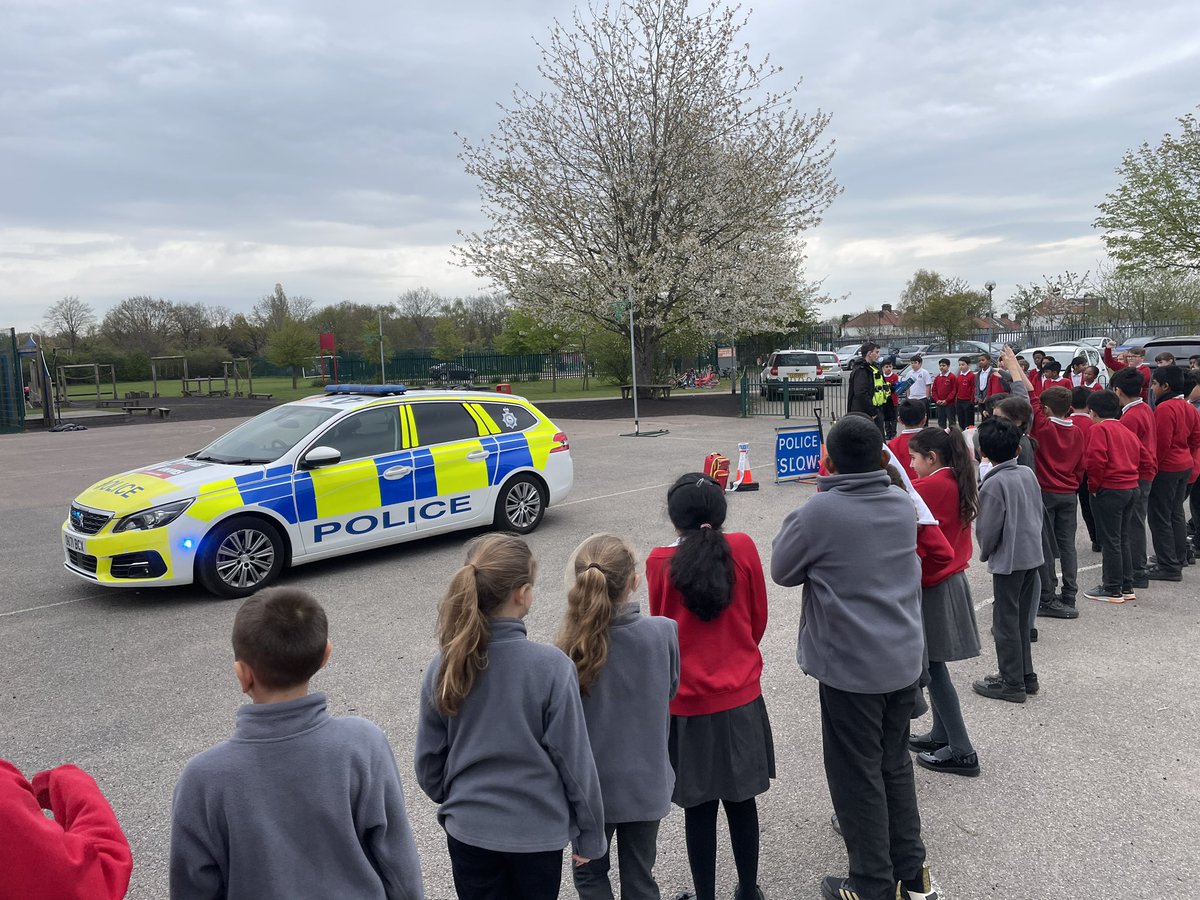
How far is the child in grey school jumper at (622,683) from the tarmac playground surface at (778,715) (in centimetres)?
85

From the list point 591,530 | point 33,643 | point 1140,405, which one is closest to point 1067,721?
point 1140,405

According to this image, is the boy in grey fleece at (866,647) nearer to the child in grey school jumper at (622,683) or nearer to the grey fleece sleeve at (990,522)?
the child in grey school jumper at (622,683)

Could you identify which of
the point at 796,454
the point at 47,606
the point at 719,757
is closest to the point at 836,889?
Answer: the point at 719,757

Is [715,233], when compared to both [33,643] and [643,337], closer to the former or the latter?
[643,337]

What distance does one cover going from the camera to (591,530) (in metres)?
9.71

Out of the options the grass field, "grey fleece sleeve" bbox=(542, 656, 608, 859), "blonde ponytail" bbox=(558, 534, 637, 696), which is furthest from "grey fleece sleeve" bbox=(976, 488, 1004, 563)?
the grass field

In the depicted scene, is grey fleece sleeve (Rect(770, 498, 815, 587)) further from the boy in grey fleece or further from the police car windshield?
the police car windshield

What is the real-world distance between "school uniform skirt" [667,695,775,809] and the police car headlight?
216 inches

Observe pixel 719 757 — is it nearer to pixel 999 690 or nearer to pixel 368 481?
pixel 999 690

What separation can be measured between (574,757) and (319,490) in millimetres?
5880

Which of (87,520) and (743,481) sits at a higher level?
(87,520)

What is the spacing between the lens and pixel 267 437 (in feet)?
26.5

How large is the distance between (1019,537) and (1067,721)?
3.35 feet

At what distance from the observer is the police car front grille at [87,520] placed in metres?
7.02
